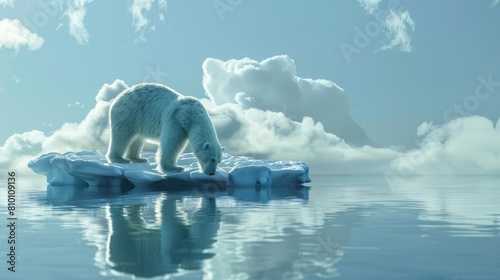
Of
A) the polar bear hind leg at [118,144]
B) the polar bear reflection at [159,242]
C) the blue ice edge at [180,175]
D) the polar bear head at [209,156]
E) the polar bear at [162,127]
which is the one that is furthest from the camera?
the blue ice edge at [180,175]

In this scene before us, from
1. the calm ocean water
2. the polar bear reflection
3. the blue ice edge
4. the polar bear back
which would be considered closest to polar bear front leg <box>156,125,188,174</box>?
the polar bear back

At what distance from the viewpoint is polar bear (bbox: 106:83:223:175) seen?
57.9 feet

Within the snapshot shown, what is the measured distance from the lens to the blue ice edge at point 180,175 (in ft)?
68.9

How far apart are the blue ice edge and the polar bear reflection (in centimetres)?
990

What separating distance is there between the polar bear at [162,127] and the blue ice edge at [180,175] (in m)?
0.80

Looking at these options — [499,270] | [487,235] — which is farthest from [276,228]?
[499,270]

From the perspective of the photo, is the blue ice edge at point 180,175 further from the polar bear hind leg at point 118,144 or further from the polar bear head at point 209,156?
the polar bear head at point 209,156

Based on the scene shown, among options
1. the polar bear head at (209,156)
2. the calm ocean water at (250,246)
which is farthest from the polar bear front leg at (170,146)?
the calm ocean water at (250,246)

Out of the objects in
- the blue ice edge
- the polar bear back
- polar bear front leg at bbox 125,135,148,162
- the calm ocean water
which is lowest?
the calm ocean water

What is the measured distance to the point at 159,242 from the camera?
7137 mm

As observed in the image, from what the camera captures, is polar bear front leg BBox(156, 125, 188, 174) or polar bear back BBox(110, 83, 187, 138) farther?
polar bear back BBox(110, 83, 187, 138)

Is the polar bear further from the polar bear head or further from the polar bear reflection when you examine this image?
the polar bear reflection

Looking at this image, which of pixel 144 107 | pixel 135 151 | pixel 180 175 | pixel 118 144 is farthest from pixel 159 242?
pixel 135 151

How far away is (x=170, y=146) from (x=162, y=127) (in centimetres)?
87
